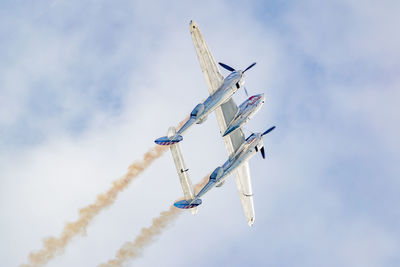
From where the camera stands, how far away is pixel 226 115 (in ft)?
384

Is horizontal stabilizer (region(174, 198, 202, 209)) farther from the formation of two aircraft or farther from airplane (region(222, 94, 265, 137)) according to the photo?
airplane (region(222, 94, 265, 137))

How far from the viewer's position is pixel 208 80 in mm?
111812

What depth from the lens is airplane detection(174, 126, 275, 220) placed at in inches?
4471

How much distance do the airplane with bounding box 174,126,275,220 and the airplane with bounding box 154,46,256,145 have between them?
31.9 feet

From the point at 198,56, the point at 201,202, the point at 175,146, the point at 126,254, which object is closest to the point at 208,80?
the point at 198,56

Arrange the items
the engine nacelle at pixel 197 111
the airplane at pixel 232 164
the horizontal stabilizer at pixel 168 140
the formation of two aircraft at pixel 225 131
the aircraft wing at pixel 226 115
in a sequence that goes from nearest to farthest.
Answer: the horizontal stabilizer at pixel 168 140, the engine nacelle at pixel 197 111, the formation of two aircraft at pixel 225 131, the aircraft wing at pixel 226 115, the airplane at pixel 232 164

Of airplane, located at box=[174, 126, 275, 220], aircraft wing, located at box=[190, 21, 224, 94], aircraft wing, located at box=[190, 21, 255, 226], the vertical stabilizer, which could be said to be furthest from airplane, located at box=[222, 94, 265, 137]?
the vertical stabilizer

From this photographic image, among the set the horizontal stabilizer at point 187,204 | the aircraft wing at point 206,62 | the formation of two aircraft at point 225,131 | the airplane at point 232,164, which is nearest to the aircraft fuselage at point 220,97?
the formation of two aircraft at point 225,131

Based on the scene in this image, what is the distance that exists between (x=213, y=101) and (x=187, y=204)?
1713 cm

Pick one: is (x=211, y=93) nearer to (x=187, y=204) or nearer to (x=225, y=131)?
(x=225, y=131)

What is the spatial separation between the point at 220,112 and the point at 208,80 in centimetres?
766

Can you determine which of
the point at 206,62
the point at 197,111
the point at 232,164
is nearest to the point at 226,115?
the point at 232,164

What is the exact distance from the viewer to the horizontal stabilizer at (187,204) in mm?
113125

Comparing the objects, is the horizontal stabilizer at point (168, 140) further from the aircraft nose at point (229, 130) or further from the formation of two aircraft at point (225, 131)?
the aircraft nose at point (229, 130)
